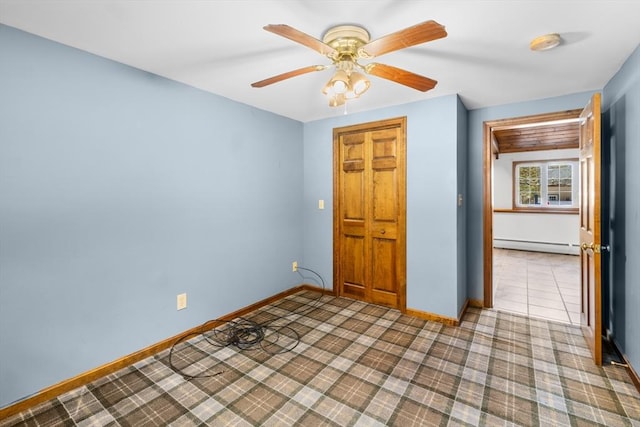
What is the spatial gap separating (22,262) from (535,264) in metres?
6.92

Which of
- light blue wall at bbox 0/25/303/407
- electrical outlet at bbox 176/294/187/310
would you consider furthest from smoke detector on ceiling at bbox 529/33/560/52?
electrical outlet at bbox 176/294/187/310

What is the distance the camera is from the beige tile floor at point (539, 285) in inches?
134

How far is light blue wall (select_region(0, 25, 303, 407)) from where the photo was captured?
1.81 m

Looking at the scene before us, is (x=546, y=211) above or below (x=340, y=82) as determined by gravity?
below

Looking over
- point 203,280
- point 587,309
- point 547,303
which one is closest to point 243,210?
point 203,280

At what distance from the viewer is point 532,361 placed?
93.0 inches

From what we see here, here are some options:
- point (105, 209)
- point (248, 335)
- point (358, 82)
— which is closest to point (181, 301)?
point (248, 335)

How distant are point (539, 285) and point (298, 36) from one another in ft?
15.5

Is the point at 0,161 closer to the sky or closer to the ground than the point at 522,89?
closer to the ground

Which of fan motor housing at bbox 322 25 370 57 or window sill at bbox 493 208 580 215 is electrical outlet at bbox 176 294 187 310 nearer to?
fan motor housing at bbox 322 25 370 57

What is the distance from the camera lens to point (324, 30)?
1.78 m

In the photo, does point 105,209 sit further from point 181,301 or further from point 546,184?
point 546,184

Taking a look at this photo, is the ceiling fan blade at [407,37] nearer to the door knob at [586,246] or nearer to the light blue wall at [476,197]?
the door knob at [586,246]

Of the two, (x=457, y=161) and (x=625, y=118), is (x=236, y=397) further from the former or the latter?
(x=625, y=118)
